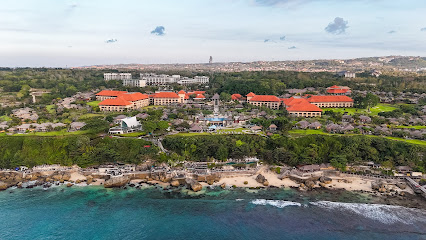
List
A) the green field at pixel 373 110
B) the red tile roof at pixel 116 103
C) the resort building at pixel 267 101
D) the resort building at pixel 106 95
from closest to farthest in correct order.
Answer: the green field at pixel 373 110 < the red tile roof at pixel 116 103 < the resort building at pixel 267 101 < the resort building at pixel 106 95

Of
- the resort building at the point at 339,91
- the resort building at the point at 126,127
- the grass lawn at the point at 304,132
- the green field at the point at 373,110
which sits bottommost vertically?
the grass lawn at the point at 304,132

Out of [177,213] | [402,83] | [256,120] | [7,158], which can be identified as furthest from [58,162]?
[402,83]

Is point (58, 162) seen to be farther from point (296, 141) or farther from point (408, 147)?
point (408, 147)

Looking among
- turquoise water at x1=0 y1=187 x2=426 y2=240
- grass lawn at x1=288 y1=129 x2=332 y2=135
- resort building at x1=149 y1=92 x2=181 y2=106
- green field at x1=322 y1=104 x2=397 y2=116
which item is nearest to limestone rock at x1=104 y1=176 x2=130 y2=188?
turquoise water at x1=0 y1=187 x2=426 y2=240

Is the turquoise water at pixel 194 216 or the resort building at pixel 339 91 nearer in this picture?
the turquoise water at pixel 194 216

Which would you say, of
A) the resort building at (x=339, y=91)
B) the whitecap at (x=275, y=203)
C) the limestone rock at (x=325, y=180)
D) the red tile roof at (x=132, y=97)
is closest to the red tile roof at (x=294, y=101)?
the resort building at (x=339, y=91)

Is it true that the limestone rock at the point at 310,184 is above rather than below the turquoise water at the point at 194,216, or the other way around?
above

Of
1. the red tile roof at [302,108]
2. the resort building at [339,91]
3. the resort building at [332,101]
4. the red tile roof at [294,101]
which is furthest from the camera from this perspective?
the resort building at [339,91]

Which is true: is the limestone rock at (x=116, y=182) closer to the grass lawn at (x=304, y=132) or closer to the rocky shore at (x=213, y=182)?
the rocky shore at (x=213, y=182)
